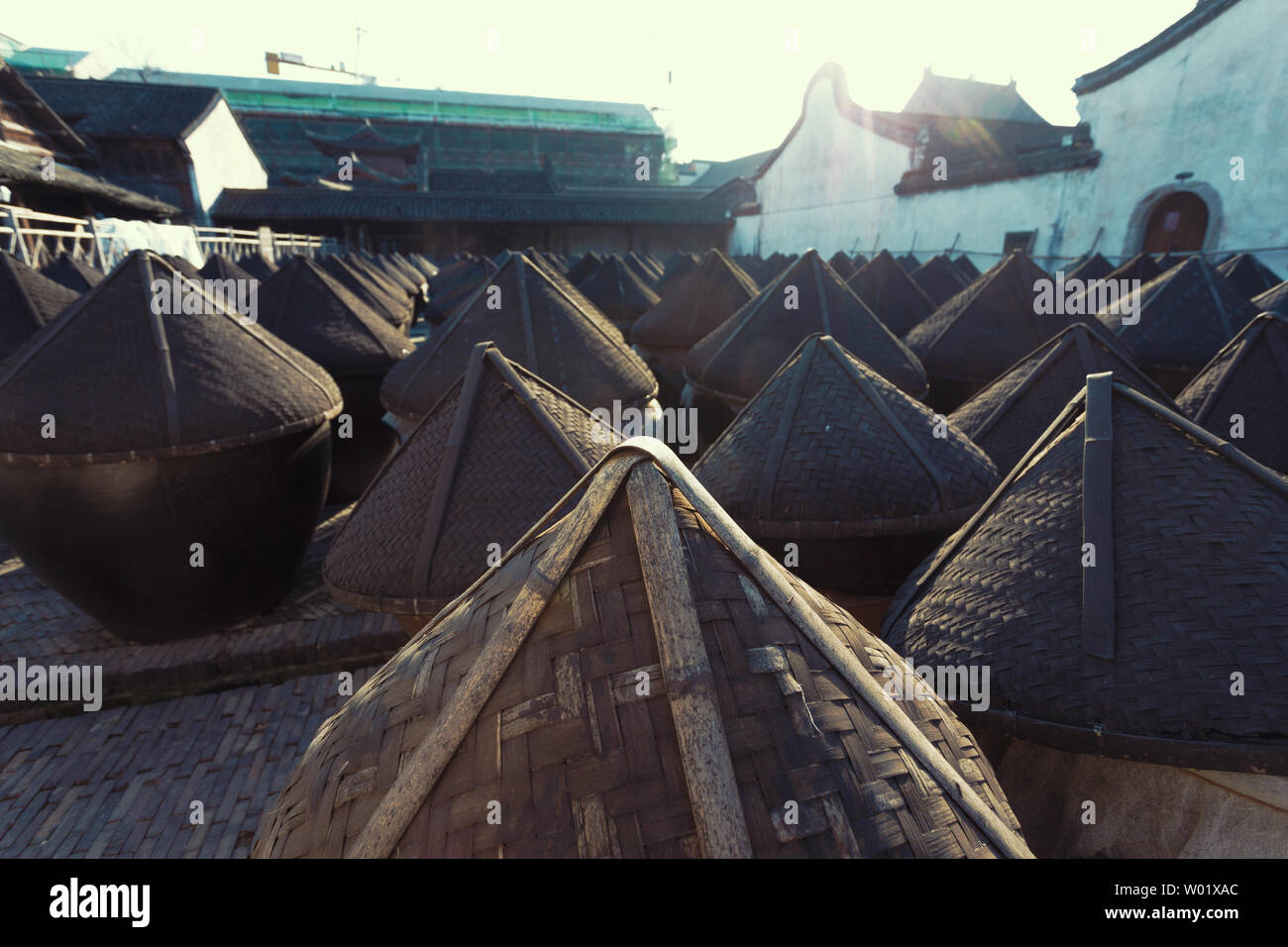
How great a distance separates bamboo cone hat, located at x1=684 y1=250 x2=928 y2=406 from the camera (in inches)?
191

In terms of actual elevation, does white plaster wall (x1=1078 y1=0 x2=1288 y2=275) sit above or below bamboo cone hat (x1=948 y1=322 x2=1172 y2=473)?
above

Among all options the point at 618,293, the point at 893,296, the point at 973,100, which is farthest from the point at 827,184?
the point at 893,296

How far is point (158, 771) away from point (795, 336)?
16.0ft

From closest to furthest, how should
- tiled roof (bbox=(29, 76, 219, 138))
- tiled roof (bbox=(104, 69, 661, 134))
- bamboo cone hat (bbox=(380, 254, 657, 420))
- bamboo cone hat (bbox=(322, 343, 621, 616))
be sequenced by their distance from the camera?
bamboo cone hat (bbox=(322, 343, 621, 616)) → bamboo cone hat (bbox=(380, 254, 657, 420)) → tiled roof (bbox=(29, 76, 219, 138)) → tiled roof (bbox=(104, 69, 661, 134))

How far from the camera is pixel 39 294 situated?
5.35 meters

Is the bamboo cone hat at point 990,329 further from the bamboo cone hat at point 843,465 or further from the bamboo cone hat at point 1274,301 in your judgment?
the bamboo cone hat at point 843,465

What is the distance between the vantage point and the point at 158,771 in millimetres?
3207

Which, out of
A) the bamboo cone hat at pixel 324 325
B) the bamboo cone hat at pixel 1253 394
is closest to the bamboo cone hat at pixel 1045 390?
the bamboo cone hat at pixel 1253 394

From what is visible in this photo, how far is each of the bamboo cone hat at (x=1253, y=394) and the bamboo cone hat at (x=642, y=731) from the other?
10.2ft

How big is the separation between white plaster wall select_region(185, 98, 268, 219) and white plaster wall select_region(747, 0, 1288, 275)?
23006 mm

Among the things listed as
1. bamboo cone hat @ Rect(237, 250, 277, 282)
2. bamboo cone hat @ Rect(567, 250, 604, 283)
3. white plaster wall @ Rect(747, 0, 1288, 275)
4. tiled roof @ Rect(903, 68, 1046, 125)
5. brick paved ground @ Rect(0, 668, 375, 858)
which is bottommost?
brick paved ground @ Rect(0, 668, 375, 858)

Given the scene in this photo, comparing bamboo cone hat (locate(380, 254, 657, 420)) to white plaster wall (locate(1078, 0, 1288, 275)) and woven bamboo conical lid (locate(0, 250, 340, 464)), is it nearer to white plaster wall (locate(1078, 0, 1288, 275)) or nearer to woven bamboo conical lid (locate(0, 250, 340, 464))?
woven bamboo conical lid (locate(0, 250, 340, 464))

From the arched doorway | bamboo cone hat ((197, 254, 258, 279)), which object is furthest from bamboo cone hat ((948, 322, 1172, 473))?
the arched doorway

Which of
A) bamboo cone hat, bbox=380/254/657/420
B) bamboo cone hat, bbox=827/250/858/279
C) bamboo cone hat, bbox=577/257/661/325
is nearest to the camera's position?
bamboo cone hat, bbox=380/254/657/420
